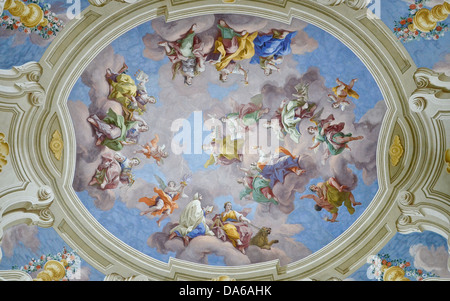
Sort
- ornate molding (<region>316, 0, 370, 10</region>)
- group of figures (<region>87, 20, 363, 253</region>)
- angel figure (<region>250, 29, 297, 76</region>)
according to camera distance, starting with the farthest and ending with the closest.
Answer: group of figures (<region>87, 20, 363, 253</region>) → angel figure (<region>250, 29, 297, 76</region>) → ornate molding (<region>316, 0, 370, 10</region>)

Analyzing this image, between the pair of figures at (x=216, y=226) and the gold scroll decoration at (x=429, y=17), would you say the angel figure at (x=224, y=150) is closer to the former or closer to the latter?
the pair of figures at (x=216, y=226)

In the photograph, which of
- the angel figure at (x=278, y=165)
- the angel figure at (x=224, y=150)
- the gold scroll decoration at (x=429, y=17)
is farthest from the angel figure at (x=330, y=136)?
the gold scroll decoration at (x=429, y=17)

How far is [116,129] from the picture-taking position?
1348 cm

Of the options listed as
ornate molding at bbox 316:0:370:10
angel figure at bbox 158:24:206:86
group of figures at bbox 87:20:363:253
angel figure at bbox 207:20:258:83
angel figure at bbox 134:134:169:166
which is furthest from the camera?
angel figure at bbox 134:134:169:166

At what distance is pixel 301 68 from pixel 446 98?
3139 mm

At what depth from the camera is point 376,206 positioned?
12.9 m

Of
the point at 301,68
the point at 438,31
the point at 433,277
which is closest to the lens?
the point at 438,31

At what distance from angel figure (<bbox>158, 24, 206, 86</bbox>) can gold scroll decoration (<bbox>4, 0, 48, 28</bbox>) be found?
101 inches

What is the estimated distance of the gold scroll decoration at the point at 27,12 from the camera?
11453 mm

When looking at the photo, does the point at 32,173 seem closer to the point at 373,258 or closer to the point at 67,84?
the point at 67,84

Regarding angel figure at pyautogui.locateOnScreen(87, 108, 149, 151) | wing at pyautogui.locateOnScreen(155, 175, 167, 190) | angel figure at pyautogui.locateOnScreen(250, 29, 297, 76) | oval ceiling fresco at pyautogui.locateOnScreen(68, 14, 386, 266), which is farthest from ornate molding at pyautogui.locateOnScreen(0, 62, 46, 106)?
angel figure at pyautogui.locateOnScreen(250, 29, 297, 76)

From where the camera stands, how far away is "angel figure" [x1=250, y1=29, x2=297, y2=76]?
12.8 meters

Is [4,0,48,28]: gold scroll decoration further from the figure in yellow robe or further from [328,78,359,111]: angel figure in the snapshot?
[328,78,359,111]: angel figure

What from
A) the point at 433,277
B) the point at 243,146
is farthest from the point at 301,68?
the point at 433,277
